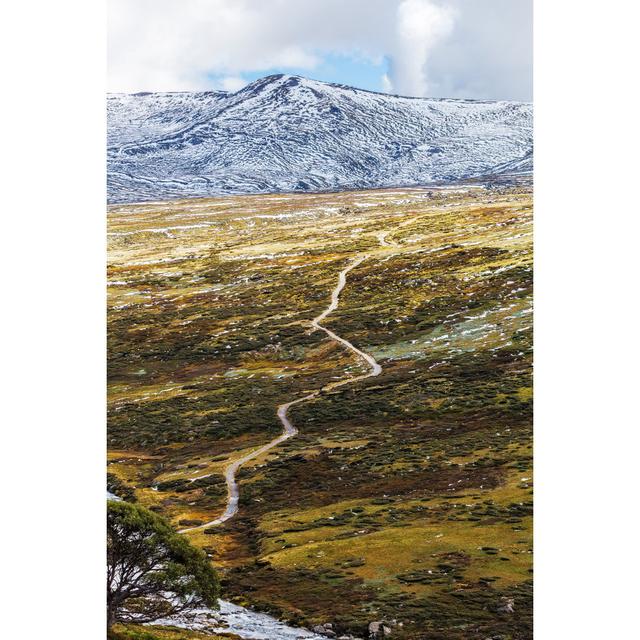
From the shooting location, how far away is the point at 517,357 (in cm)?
5738

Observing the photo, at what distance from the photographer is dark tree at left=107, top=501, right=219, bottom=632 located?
1978 centimetres

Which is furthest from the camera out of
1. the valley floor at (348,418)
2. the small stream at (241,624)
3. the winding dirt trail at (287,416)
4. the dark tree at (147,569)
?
the winding dirt trail at (287,416)

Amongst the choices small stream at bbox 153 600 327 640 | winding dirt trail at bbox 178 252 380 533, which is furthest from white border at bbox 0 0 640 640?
winding dirt trail at bbox 178 252 380 533

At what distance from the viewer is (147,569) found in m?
20.0

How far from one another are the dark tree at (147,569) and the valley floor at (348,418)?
19.6 ft

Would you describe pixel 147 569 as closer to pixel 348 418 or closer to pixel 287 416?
pixel 348 418

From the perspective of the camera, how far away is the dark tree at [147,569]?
19781 millimetres

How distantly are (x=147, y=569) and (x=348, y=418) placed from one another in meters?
31.1
